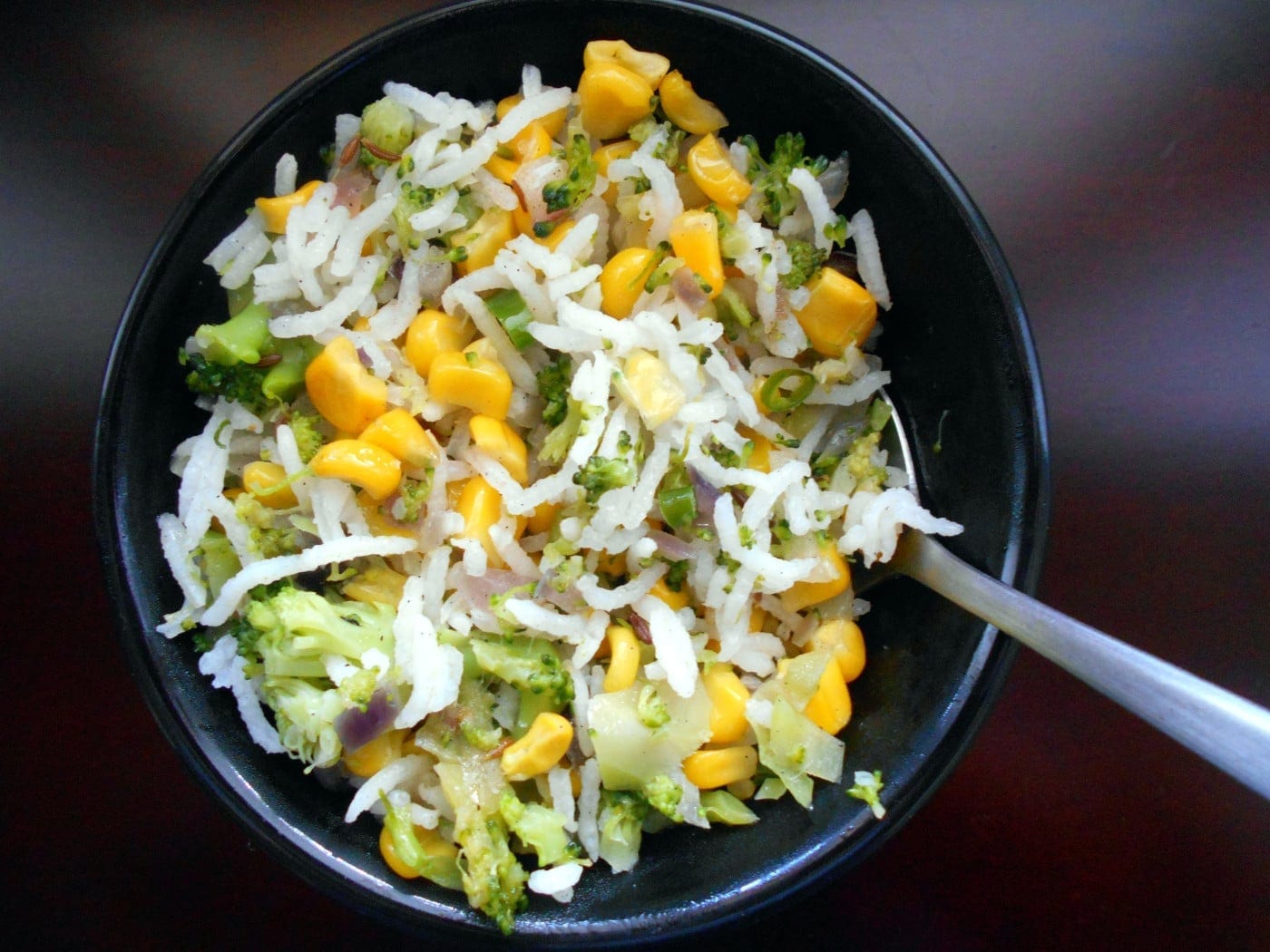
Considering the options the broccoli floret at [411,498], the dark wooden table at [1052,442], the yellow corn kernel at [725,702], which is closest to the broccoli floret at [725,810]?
the yellow corn kernel at [725,702]

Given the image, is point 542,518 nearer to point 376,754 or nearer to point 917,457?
point 376,754

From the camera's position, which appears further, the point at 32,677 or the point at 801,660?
the point at 32,677

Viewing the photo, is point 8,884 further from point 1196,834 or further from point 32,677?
point 1196,834

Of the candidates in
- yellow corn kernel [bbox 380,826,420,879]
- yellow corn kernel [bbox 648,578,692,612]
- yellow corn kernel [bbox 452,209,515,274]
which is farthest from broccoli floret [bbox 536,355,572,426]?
yellow corn kernel [bbox 380,826,420,879]

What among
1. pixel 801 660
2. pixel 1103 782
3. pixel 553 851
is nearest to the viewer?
pixel 553 851

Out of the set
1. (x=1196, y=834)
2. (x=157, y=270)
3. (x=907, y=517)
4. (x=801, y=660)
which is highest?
(x=157, y=270)

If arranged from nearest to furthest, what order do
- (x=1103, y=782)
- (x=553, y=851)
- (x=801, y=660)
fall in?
(x=553, y=851) → (x=801, y=660) → (x=1103, y=782)

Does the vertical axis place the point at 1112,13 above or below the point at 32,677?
above

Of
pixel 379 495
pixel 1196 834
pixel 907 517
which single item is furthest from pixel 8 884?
pixel 1196 834
